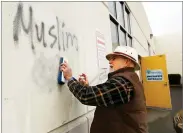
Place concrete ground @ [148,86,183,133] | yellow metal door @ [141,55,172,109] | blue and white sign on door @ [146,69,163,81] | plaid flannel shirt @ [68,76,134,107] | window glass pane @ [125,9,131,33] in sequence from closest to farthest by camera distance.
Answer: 1. plaid flannel shirt @ [68,76,134,107]
2. concrete ground @ [148,86,183,133]
3. window glass pane @ [125,9,131,33]
4. yellow metal door @ [141,55,172,109]
5. blue and white sign on door @ [146,69,163,81]

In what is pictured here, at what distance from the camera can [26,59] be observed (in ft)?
3.04

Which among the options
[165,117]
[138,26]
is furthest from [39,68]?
[138,26]

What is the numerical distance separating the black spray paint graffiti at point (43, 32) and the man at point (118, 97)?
16 centimetres

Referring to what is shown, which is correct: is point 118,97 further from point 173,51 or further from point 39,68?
point 173,51

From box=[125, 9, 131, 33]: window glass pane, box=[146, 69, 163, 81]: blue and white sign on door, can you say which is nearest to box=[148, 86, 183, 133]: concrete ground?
box=[146, 69, 163, 81]: blue and white sign on door

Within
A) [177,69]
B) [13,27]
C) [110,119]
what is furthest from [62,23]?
[177,69]

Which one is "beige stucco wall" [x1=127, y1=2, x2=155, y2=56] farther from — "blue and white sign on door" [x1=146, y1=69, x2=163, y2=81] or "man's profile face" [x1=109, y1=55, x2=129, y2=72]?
"man's profile face" [x1=109, y1=55, x2=129, y2=72]

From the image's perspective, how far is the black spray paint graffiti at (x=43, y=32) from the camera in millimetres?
891

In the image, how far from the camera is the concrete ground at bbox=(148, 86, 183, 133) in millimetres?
4039

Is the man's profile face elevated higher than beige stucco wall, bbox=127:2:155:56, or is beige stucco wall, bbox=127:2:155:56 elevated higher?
beige stucco wall, bbox=127:2:155:56

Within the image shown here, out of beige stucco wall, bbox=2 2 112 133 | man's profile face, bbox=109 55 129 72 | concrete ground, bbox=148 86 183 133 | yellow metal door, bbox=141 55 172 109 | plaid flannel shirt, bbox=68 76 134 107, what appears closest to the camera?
beige stucco wall, bbox=2 2 112 133

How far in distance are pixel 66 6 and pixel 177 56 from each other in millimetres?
9491

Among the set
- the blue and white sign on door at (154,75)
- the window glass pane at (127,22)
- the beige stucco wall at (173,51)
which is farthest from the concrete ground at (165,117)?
the beige stucco wall at (173,51)

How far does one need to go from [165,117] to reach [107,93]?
399 centimetres
